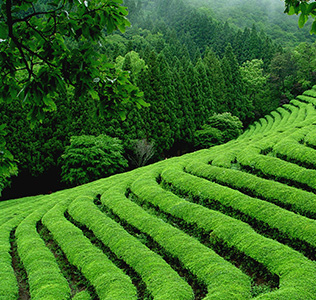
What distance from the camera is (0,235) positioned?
10695mm

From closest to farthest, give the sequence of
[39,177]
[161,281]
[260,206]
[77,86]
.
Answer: [77,86]
[161,281]
[260,206]
[39,177]

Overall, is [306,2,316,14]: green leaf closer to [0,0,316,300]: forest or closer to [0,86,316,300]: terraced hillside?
[0,0,316,300]: forest

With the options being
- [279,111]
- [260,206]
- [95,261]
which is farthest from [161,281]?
[279,111]

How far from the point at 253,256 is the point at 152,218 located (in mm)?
3220

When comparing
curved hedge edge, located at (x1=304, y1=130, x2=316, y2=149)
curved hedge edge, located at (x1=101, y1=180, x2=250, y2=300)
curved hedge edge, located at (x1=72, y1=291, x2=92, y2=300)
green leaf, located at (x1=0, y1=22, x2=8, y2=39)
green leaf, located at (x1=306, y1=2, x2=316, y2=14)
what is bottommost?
curved hedge edge, located at (x1=72, y1=291, x2=92, y2=300)

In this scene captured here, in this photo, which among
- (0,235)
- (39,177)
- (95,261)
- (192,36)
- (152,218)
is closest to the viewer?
(95,261)

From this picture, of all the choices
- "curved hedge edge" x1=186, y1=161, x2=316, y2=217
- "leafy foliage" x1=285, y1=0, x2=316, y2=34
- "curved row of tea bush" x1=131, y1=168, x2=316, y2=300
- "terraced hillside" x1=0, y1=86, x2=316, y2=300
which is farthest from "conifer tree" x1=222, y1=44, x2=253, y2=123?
"leafy foliage" x1=285, y1=0, x2=316, y2=34

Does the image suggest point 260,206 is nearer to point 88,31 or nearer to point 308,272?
point 308,272

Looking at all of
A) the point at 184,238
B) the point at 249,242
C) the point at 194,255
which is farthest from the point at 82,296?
the point at 249,242

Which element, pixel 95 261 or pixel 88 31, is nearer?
pixel 88 31

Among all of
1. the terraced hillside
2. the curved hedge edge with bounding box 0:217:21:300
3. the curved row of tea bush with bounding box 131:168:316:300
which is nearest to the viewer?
the curved row of tea bush with bounding box 131:168:316:300

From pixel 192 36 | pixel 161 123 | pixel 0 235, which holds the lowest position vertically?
pixel 0 235

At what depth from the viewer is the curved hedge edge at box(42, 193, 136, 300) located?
21.6ft

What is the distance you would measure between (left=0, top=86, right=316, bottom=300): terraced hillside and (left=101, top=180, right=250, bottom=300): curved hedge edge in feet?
0.08
